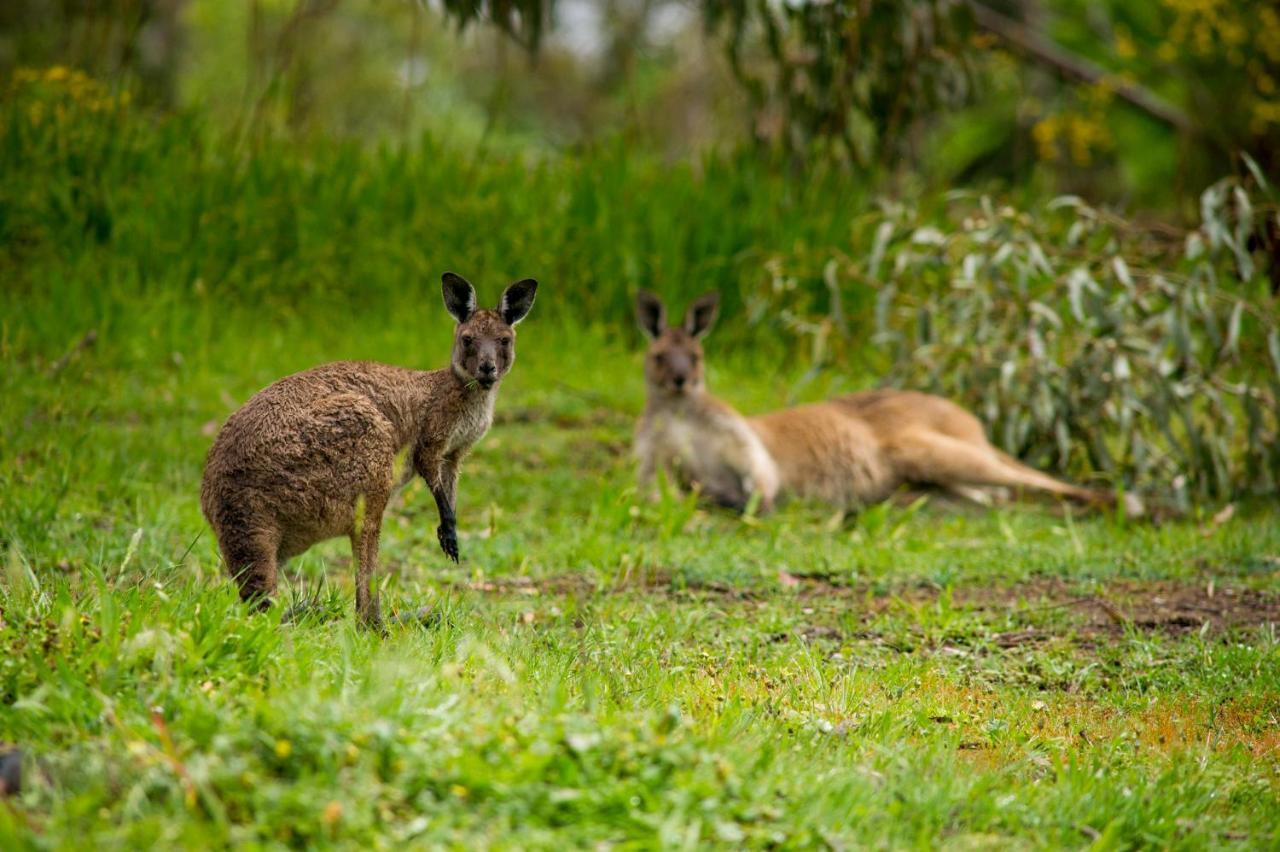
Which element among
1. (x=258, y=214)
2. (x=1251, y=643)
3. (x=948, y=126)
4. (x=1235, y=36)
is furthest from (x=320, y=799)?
(x=948, y=126)

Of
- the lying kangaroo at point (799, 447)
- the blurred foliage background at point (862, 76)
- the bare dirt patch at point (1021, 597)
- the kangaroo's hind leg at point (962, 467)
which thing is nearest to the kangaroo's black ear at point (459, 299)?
the bare dirt patch at point (1021, 597)

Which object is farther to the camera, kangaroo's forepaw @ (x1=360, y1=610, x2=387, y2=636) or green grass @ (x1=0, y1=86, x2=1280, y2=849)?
kangaroo's forepaw @ (x1=360, y1=610, x2=387, y2=636)

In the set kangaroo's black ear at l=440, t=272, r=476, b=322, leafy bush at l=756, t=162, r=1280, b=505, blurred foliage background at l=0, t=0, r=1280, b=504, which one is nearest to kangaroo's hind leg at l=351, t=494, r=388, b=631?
kangaroo's black ear at l=440, t=272, r=476, b=322

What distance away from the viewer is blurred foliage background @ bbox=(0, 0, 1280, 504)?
829 centimetres

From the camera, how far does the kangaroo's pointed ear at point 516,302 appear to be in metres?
5.02

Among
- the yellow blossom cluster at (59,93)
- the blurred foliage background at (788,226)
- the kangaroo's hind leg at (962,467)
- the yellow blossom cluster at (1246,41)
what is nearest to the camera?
the kangaroo's hind leg at (962,467)

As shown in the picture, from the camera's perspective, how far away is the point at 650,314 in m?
8.55

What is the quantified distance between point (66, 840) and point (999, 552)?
4.94 meters

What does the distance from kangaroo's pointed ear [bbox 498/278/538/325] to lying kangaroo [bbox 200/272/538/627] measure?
0.06 m

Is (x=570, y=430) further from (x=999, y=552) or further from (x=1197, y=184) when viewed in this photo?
(x=1197, y=184)

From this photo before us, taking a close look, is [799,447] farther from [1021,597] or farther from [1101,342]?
[1021,597]

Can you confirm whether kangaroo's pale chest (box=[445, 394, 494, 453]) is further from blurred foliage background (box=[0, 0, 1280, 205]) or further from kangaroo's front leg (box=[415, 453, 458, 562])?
blurred foliage background (box=[0, 0, 1280, 205])

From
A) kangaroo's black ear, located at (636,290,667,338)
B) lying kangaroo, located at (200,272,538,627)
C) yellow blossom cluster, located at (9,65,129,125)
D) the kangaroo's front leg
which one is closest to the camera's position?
lying kangaroo, located at (200,272,538,627)

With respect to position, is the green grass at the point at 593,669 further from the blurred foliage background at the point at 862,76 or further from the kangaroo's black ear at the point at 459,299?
the blurred foliage background at the point at 862,76
